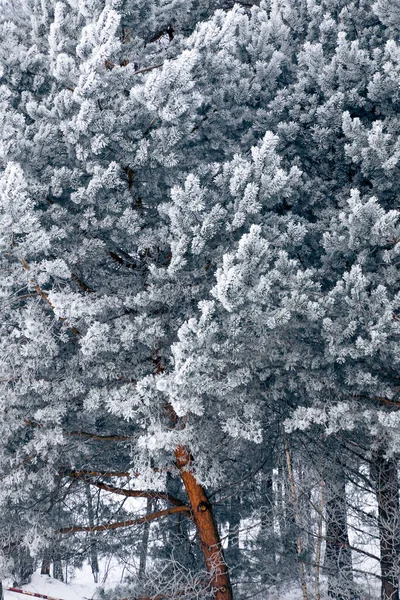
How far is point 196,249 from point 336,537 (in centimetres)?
462

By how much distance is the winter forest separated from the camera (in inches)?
207

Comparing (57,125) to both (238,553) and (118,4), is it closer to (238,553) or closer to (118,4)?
(118,4)

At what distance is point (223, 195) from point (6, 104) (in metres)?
2.36

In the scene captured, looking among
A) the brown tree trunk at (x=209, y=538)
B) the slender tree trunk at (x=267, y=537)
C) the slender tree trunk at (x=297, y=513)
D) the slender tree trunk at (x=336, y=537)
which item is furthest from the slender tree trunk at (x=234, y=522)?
the brown tree trunk at (x=209, y=538)

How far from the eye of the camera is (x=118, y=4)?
19.3 ft

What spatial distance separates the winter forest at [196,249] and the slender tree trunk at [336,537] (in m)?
0.06

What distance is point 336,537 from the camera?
24.8ft

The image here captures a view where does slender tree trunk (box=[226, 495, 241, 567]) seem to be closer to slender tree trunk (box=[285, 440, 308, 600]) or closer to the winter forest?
slender tree trunk (box=[285, 440, 308, 600])

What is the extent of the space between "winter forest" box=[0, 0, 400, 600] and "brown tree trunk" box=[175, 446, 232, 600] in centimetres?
3

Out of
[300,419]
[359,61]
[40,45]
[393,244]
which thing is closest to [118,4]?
[40,45]

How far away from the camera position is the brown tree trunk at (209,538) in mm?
6980

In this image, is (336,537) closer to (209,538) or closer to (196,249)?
(209,538)

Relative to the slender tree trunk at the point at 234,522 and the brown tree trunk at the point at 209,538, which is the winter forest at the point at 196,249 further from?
the slender tree trunk at the point at 234,522

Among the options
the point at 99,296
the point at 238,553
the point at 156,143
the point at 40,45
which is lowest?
the point at 238,553
